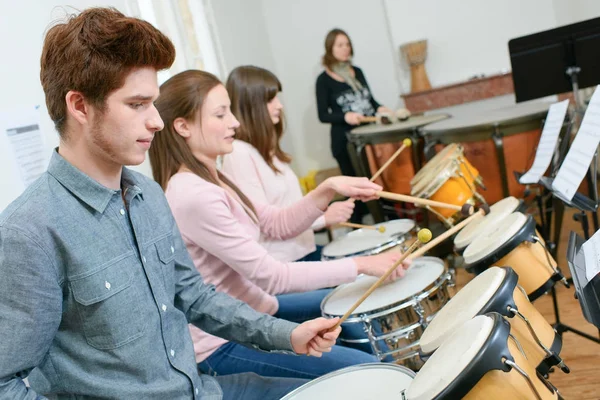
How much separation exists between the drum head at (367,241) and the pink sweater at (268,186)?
0.13 meters

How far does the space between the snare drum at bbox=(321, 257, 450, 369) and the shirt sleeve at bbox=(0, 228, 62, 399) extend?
0.90 m

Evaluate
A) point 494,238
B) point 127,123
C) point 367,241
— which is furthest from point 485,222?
point 127,123

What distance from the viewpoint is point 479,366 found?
1016 mm

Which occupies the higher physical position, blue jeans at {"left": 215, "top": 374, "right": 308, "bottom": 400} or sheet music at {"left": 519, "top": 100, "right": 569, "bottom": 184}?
A: sheet music at {"left": 519, "top": 100, "right": 569, "bottom": 184}

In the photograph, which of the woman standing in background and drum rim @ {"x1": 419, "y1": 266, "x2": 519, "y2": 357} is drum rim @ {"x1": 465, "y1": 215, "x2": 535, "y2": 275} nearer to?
drum rim @ {"x1": 419, "y1": 266, "x2": 519, "y2": 357}

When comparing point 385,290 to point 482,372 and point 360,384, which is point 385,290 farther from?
point 482,372

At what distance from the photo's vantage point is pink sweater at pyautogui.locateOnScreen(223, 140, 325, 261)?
2.57m

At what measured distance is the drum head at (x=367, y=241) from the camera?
95.2 inches

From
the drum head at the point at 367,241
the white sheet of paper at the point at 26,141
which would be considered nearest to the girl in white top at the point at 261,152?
the drum head at the point at 367,241

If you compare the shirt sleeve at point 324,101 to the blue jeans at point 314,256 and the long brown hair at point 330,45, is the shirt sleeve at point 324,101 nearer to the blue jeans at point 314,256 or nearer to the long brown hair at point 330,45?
the long brown hair at point 330,45

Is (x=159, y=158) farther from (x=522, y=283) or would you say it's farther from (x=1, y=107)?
(x=522, y=283)

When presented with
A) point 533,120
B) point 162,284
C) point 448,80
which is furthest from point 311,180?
point 162,284

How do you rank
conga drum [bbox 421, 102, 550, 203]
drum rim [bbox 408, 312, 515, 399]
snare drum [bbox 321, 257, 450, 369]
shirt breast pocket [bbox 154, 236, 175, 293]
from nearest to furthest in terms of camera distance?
drum rim [bbox 408, 312, 515, 399]
shirt breast pocket [bbox 154, 236, 175, 293]
snare drum [bbox 321, 257, 450, 369]
conga drum [bbox 421, 102, 550, 203]

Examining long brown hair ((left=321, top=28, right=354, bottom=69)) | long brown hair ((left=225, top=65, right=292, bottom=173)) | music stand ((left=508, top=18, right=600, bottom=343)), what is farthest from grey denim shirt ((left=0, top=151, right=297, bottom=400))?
long brown hair ((left=321, top=28, right=354, bottom=69))
